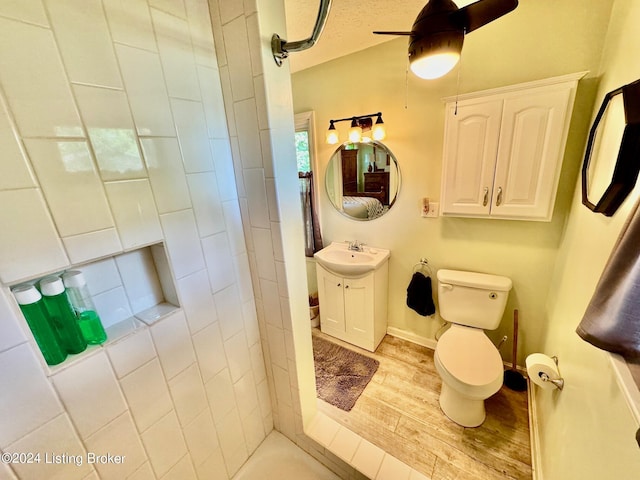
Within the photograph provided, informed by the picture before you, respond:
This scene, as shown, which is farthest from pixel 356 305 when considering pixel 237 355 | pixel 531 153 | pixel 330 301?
pixel 531 153

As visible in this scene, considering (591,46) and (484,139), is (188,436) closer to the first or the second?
(484,139)

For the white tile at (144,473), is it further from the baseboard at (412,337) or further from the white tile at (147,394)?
the baseboard at (412,337)

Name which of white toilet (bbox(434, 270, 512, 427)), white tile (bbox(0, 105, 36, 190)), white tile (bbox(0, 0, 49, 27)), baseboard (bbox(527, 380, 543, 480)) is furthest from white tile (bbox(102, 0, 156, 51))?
baseboard (bbox(527, 380, 543, 480))

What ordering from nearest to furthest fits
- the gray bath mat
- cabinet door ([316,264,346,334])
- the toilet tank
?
the toilet tank, the gray bath mat, cabinet door ([316,264,346,334])

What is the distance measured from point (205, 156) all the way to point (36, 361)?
27.9 inches

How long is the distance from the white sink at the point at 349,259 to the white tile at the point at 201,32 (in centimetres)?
144

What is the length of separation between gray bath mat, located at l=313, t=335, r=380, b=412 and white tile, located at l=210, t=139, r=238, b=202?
60.2 inches

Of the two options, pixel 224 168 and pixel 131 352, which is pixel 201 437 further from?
pixel 224 168

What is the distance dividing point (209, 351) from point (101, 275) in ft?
1.53

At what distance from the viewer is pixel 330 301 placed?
2150 millimetres

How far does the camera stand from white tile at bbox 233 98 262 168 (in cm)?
86

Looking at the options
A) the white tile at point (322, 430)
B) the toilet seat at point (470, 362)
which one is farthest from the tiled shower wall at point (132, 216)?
the toilet seat at point (470, 362)

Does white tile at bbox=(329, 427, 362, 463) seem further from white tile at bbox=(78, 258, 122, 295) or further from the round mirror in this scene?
the round mirror

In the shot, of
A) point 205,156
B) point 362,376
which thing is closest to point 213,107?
point 205,156
